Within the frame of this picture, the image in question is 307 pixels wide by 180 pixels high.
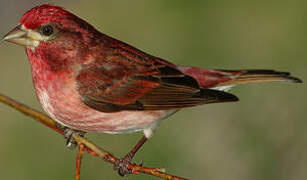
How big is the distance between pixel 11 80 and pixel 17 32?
698 cm

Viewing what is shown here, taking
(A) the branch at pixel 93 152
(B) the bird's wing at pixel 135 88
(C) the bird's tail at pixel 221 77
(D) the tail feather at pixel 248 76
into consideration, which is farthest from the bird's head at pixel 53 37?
(D) the tail feather at pixel 248 76

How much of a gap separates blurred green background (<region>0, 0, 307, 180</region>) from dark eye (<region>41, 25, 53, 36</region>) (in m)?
4.22

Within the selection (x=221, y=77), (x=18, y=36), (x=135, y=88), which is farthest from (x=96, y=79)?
(x=221, y=77)

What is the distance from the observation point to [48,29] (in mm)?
5945

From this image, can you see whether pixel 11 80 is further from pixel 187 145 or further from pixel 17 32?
pixel 17 32

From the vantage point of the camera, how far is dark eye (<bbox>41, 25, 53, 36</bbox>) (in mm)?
5906

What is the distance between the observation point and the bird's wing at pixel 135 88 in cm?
633

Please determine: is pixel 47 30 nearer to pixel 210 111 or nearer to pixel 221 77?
pixel 221 77

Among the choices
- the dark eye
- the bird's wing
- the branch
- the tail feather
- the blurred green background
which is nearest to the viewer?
the branch

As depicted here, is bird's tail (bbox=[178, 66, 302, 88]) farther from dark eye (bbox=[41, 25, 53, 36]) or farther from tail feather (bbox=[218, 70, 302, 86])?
dark eye (bbox=[41, 25, 53, 36])

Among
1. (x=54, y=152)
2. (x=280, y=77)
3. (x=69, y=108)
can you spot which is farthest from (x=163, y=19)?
(x=69, y=108)

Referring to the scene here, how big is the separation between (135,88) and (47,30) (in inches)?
49.8

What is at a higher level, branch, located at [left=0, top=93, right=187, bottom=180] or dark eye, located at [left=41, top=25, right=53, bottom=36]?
dark eye, located at [left=41, top=25, right=53, bottom=36]

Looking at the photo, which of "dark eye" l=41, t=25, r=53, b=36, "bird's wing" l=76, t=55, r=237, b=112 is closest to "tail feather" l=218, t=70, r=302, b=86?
"bird's wing" l=76, t=55, r=237, b=112
